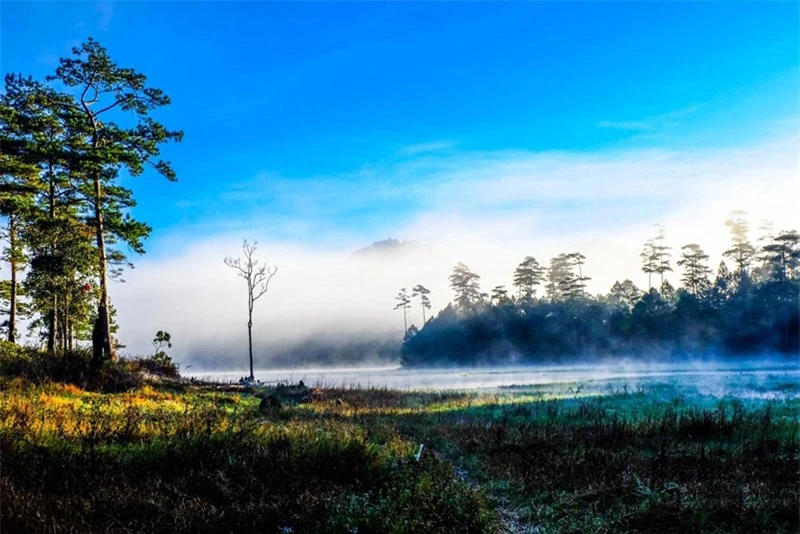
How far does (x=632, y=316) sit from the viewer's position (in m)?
80.8

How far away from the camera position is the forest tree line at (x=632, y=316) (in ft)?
224

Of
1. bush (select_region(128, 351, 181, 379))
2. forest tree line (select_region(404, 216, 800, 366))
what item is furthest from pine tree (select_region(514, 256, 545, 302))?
bush (select_region(128, 351, 181, 379))

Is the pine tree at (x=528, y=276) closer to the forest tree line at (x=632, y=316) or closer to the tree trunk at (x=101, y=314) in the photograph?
the forest tree line at (x=632, y=316)

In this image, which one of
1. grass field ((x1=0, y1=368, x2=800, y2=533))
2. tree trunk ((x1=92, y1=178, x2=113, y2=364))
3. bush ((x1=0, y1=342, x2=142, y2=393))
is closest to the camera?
grass field ((x1=0, y1=368, x2=800, y2=533))

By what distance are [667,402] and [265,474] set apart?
21.2 m

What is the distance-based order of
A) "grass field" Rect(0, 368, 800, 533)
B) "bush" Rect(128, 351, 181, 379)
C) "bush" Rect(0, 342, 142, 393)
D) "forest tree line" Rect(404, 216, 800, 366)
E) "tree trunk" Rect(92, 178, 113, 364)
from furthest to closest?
"forest tree line" Rect(404, 216, 800, 366), "bush" Rect(128, 351, 181, 379), "tree trunk" Rect(92, 178, 113, 364), "bush" Rect(0, 342, 142, 393), "grass field" Rect(0, 368, 800, 533)

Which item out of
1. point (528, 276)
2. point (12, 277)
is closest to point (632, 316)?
point (528, 276)

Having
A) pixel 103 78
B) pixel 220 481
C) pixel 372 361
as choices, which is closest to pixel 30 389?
pixel 220 481

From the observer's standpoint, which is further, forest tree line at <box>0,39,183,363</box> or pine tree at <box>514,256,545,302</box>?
pine tree at <box>514,256,545,302</box>

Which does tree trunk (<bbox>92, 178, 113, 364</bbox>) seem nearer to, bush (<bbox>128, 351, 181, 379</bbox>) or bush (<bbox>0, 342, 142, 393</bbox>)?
bush (<bbox>0, 342, 142, 393</bbox>)

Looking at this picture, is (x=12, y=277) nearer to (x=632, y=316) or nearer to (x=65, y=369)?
(x=65, y=369)

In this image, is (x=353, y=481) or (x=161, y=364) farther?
(x=161, y=364)

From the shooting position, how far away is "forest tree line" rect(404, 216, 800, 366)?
224 ft

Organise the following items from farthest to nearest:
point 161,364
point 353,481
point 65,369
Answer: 1. point 161,364
2. point 65,369
3. point 353,481
